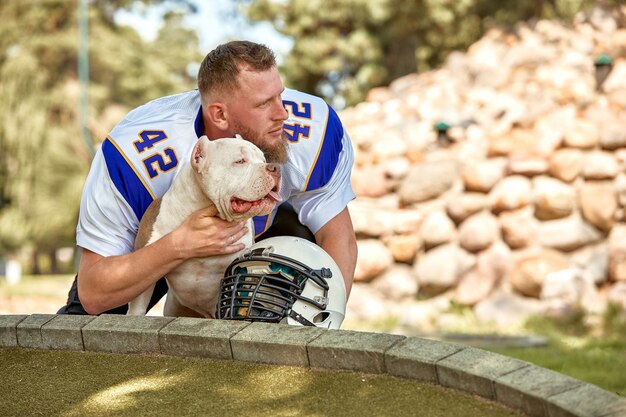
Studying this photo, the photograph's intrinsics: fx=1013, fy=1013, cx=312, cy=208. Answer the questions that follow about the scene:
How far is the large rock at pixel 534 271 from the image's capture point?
9.74m

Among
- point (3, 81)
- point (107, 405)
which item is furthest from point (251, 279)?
point (3, 81)

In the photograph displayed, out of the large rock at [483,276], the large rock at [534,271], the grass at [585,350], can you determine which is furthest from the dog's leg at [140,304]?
the large rock at [483,276]

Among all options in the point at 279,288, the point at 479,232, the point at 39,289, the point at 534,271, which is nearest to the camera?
the point at 279,288

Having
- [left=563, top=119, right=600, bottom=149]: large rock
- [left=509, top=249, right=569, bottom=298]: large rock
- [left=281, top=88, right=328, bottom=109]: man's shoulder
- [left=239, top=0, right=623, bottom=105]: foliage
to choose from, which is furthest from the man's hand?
[left=239, top=0, right=623, bottom=105]: foliage

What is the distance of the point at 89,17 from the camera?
25.5 metres

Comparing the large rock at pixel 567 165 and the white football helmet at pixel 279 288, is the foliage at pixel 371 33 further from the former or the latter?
the white football helmet at pixel 279 288

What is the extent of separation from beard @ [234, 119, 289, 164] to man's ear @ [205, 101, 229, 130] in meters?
0.06

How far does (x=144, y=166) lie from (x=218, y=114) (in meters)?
0.40

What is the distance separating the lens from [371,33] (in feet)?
63.7

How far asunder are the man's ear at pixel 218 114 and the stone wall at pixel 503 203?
5841 mm

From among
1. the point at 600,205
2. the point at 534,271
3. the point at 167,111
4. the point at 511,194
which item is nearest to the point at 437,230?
the point at 511,194

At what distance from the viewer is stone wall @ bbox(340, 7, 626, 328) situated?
9.83 m

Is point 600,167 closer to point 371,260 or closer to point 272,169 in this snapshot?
point 371,260

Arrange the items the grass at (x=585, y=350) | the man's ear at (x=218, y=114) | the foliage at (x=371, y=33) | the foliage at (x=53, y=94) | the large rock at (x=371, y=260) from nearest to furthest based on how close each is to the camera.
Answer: the man's ear at (x=218, y=114), the grass at (x=585, y=350), the large rock at (x=371, y=260), the foliage at (x=371, y=33), the foliage at (x=53, y=94)
